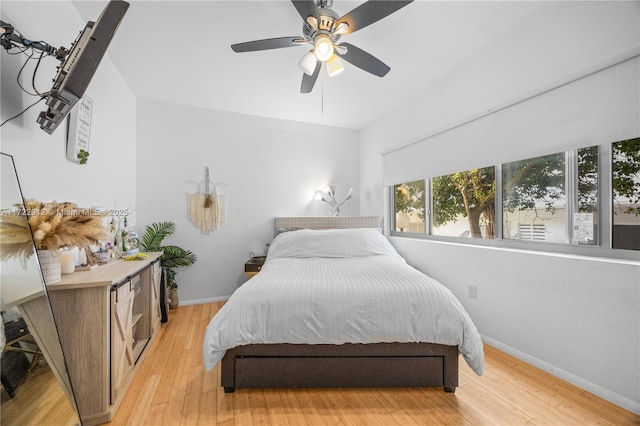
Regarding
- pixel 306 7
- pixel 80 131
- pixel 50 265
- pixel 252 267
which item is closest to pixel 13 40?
pixel 80 131

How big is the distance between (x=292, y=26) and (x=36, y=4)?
1478 millimetres

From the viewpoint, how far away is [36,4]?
1485 millimetres

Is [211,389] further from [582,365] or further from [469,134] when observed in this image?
[469,134]

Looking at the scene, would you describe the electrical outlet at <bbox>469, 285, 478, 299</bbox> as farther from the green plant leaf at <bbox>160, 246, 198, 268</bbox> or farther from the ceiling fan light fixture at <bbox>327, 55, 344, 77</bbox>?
the green plant leaf at <bbox>160, 246, 198, 268</bbox>

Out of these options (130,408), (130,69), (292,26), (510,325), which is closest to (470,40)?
(292,26)

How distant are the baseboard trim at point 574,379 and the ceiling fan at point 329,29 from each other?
2.35m

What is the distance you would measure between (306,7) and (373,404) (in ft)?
7.45

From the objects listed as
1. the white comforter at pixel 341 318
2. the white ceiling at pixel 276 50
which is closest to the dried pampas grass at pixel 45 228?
the white comforter at pixel 341 318

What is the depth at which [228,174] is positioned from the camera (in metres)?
3.59

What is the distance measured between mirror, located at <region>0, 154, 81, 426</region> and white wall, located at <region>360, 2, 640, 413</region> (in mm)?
2751

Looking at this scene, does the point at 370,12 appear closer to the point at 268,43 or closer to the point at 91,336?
the point at 268,43

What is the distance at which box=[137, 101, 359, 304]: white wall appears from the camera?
3.29 meters

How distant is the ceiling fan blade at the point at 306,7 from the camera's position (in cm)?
146

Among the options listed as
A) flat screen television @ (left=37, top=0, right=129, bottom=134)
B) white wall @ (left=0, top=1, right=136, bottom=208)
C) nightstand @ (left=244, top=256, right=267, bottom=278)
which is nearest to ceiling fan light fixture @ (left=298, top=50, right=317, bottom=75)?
flat screen television @ (left=37, top=0, right=129, bottom=134)
